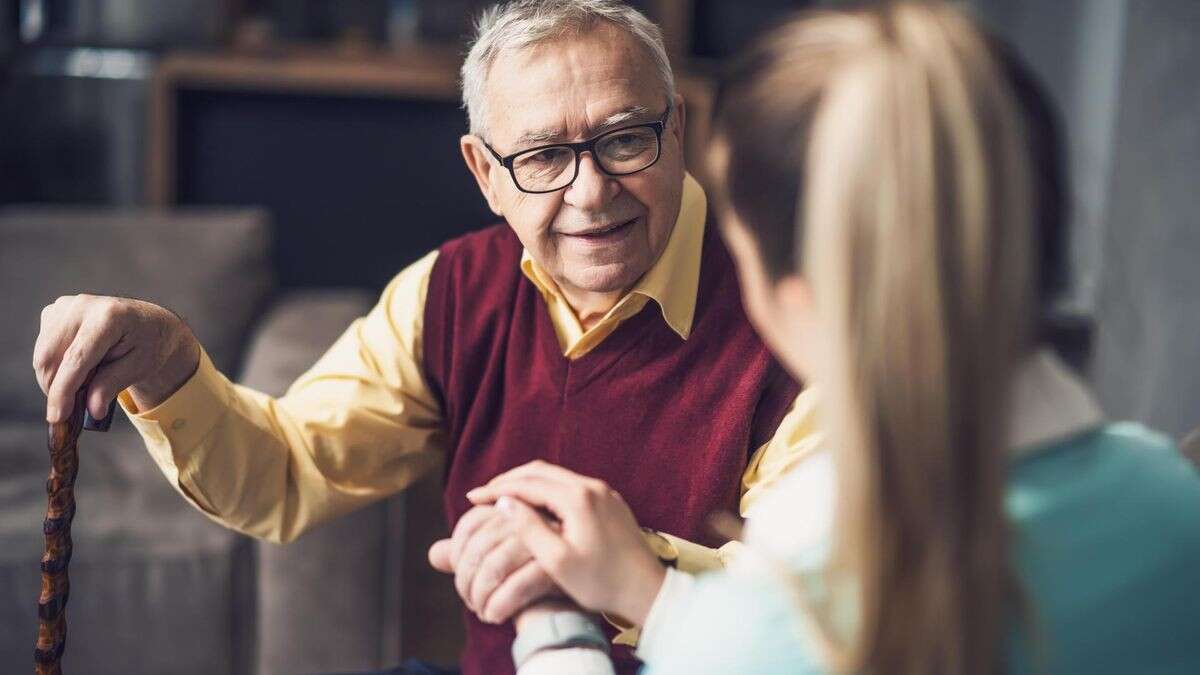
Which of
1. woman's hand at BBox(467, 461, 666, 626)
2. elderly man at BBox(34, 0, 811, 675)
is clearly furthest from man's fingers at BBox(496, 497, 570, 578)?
elderly man at BBox(34, 0, 811, 675)

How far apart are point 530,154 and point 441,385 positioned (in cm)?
31

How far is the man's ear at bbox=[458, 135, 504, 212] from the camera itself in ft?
4.44

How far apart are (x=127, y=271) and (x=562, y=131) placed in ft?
5.19

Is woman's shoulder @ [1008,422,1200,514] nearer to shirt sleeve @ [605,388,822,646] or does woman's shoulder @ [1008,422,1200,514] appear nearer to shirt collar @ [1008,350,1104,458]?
shirt collar @ [1008,350,1104,458]

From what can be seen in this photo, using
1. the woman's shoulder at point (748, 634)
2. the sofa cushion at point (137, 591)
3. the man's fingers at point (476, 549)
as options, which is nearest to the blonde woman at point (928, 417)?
the woman's shoulder at point (748, 634)

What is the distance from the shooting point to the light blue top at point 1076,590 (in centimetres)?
72

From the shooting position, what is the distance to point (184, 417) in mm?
1254

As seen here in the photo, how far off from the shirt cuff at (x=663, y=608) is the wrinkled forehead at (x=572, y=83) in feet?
1.75

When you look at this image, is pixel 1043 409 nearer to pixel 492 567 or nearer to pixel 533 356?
pixel 492 567

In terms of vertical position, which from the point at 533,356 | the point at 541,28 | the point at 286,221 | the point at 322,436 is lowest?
the point at 286,221

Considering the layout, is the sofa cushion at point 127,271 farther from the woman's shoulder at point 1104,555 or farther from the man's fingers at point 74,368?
the woman's shoulder at point 1104,555

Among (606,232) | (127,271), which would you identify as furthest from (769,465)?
(127,271)

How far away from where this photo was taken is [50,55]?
3.65 metres

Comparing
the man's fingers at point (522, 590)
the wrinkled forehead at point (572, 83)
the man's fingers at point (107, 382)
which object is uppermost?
the wrinkled forehead at point (572, 83)
